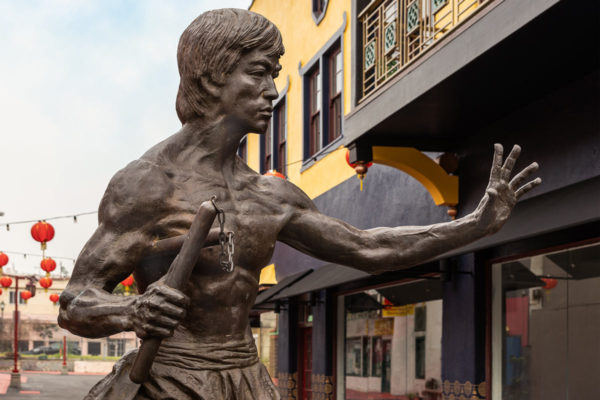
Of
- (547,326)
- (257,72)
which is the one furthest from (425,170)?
(257,72)

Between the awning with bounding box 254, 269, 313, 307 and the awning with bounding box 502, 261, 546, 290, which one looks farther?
the awning with bounding box 254, 269, 313, 307

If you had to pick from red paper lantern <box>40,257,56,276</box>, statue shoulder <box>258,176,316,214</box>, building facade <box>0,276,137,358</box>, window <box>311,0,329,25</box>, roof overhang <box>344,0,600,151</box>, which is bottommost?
building facade <box>0,276,137,358</box>

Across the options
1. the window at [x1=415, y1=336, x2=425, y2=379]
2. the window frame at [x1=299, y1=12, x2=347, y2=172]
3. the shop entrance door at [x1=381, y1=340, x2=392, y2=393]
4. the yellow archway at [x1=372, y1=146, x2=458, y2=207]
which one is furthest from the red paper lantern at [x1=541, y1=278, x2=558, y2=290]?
the window frame at [x1=299, y1=12, x2=347, y2=172]

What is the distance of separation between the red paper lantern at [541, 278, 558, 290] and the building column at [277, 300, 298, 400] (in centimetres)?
954

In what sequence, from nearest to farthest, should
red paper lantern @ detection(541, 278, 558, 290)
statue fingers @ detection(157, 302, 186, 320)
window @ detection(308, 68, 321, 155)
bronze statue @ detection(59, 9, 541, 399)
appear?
statue fingers @ detection(157, 302, 186, 320) < bronze statue @ detection(59, 9, 541, 399) < red paper lantern @ detection(541, 278, 558, 290) < window @ detection(308, 68, 321, 155)

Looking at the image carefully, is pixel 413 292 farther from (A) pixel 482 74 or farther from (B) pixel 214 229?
(B) pixel 214 229

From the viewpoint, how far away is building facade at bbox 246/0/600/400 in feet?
26.2

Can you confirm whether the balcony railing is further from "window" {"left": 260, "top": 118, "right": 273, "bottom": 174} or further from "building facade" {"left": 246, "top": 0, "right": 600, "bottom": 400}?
"window" {"left": 260, "top": 118, "right": 273, "bottom": 174}

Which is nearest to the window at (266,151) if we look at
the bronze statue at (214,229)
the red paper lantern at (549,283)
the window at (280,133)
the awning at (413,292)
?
the window at (280,133)

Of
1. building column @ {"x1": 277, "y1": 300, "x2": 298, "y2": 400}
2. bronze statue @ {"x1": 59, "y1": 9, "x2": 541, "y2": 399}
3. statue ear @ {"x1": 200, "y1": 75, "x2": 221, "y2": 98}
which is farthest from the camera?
building column @ {"x1": 277, "y1": 300, "x2": 298, "y2": 400}

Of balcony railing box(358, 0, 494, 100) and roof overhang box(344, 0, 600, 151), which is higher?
balcony railing box(358, 0, 494, 100)

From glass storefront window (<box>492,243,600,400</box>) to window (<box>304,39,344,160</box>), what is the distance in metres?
5.78

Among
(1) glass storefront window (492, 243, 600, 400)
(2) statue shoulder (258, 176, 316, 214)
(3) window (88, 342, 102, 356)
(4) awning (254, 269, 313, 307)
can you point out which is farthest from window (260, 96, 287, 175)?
(3) window (88, 342, 102, 356)

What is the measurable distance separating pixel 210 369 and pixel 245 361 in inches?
5.6
